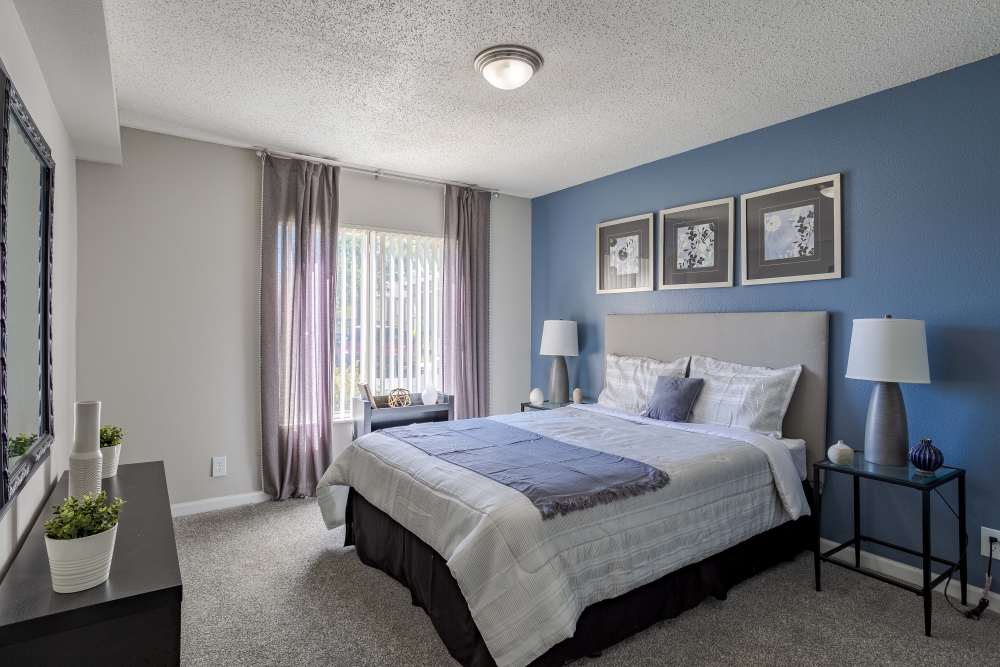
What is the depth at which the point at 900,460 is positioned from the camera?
8.32 feet

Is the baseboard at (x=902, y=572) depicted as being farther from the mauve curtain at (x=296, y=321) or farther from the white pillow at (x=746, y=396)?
the mauve curtain at (x=296, y=321)

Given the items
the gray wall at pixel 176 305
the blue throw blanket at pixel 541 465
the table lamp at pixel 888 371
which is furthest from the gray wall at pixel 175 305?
the table lamp at pixel 888 371

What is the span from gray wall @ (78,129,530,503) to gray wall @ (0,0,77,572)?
18 centimetres

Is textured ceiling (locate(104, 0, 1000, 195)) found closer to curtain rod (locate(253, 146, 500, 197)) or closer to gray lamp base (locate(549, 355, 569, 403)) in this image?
curtain rod (locate(253, 146, 500, 197))

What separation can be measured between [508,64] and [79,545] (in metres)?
2.36

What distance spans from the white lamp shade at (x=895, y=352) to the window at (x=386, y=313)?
Result: 3.18m

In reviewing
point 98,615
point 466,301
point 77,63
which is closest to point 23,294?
point 77,63

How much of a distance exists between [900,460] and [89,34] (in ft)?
12.5

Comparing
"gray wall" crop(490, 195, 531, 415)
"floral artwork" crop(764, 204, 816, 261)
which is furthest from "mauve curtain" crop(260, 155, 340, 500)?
"floral artwork" crop(764, 204, 816, 261)

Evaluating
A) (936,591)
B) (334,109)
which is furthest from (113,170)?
(936,591)

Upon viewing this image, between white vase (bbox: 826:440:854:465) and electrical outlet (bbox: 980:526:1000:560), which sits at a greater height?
white vase (bbox: 826:440:854:465)

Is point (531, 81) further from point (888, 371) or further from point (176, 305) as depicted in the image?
point (176, 305)

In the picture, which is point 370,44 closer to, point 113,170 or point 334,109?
point 334,109

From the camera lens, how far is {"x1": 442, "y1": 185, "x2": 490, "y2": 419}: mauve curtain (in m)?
4.79
